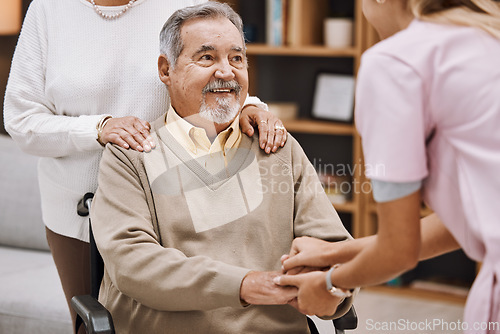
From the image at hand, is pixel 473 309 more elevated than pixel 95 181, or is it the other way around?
pixel 473 309

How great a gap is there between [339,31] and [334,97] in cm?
39

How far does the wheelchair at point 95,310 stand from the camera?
169 cm

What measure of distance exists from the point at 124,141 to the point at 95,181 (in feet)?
0.82

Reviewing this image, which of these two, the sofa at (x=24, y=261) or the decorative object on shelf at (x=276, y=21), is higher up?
the decorative object on shelf at (x=276, y=21)

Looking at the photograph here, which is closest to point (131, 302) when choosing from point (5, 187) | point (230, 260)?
point (230, 260)

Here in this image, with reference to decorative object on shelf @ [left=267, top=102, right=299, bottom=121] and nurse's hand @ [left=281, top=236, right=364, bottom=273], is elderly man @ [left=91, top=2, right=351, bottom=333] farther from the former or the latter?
decorative object on shelf @ [left=267, top=102, right=299, bottom=121]

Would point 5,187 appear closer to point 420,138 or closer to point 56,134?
point 56,134

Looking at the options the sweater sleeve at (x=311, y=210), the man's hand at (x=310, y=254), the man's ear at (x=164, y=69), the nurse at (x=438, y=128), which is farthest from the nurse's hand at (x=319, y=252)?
the man's ear at (x=164, y=69)

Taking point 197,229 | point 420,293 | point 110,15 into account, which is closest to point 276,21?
point 420,293

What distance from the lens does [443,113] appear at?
1.19 m

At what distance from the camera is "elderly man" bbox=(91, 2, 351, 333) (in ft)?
5.49

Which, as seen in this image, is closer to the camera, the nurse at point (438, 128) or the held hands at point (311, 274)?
the nurse at point (438, 128)

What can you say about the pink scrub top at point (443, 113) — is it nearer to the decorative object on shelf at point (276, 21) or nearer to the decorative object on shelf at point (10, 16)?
the decorative object on shelf at point (276, 21)

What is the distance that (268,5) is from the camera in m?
3.94
